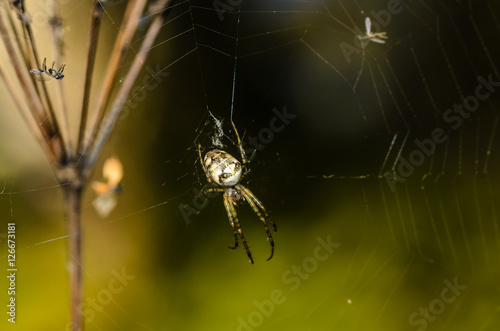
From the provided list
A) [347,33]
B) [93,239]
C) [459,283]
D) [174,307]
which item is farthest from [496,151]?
[93,239]

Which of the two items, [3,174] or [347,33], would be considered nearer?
[3,174]

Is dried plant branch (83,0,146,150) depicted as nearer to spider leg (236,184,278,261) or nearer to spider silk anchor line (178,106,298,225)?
spider silk anchor line (178,106,298,225)

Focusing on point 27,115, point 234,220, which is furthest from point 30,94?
point 234,220

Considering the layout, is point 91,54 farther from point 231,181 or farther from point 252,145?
point 252,145

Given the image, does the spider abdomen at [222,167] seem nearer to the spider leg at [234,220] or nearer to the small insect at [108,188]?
the spider leg at [234,220]

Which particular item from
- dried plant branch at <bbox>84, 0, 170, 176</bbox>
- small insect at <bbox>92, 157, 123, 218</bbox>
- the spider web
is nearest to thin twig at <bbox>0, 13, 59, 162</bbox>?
Answer: dried plant branch at <bbox>84, 0, 170, 176</bbox>

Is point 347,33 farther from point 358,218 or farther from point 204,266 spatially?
point 204,266
